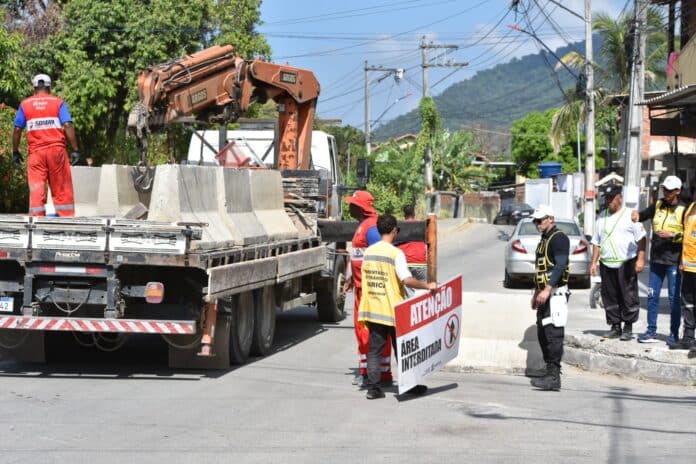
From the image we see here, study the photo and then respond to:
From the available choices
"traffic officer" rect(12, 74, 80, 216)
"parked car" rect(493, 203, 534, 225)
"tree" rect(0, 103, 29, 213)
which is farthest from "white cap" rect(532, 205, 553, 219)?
"parked car" rect(493, 203, 534, 225)

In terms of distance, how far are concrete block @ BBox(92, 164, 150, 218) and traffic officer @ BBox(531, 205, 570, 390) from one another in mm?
4426

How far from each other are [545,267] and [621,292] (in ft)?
6.20

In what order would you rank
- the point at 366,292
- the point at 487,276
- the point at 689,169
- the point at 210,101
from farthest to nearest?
1. the point at 689,169
2. the point at 487,276
3. the point at 210,101
4. the point at 366,292

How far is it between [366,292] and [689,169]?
1020 inches

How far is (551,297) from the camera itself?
10656 millimetres

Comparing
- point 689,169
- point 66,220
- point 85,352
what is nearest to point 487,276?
point 689,169

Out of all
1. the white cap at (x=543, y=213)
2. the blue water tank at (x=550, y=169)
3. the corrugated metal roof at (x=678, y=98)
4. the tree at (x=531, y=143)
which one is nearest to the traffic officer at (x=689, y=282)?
the white cap at (x=543, y=213)

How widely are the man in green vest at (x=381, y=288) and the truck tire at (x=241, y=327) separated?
6.07 ft

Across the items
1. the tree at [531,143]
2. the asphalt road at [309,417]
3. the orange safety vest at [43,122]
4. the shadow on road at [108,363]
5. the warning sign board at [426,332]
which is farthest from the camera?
the tree at [531,143]

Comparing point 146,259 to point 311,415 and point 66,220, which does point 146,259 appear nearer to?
point 66,220

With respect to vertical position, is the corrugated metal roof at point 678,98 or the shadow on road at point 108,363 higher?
the corrugated metal roof at point 678,98

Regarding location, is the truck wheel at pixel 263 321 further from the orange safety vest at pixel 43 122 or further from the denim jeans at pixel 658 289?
the denim jeans at pixel 658 289

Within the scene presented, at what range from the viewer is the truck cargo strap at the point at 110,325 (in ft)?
33.7

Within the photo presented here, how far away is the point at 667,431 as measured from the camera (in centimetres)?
856
